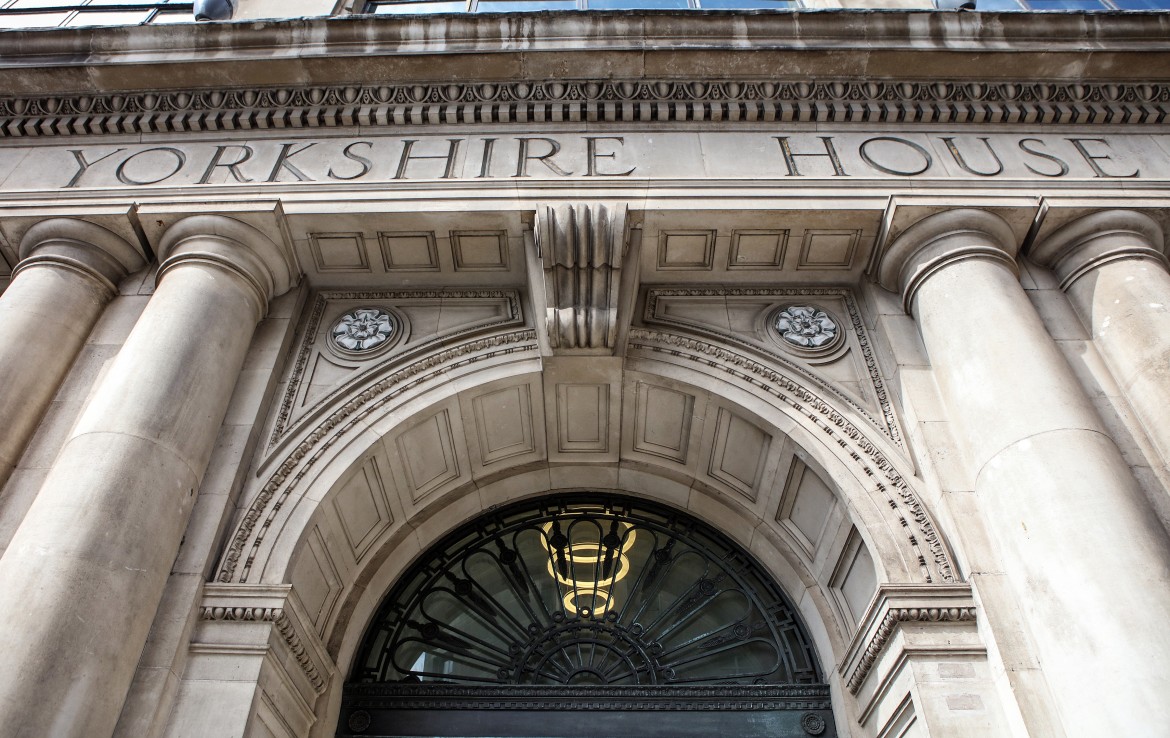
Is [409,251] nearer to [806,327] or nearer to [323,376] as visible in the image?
[323,376]

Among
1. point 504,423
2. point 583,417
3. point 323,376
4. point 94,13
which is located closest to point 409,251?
point 323,376

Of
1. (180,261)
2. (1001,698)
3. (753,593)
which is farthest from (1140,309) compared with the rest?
(180,261)

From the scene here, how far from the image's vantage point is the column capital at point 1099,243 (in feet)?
21.5

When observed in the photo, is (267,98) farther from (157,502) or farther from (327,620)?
(327,620)

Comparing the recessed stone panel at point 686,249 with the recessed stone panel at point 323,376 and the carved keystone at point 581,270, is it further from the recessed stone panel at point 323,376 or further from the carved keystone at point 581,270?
the recessed stone panel at point 323,376

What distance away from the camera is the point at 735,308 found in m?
7.32

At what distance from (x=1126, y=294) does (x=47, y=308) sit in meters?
8.42

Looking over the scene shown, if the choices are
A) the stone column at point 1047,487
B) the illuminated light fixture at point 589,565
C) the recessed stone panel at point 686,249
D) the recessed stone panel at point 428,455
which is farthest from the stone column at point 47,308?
the stone column at point 1047,487

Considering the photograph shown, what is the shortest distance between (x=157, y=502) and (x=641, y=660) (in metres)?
4.07

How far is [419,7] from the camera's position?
9.34m

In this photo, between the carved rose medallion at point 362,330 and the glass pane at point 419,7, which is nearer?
the carved rose medallion at point 362,330

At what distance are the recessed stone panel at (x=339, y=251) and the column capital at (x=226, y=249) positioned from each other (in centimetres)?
31

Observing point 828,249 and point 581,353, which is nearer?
point 581,353

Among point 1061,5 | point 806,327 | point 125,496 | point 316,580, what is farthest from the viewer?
point 1061,5
